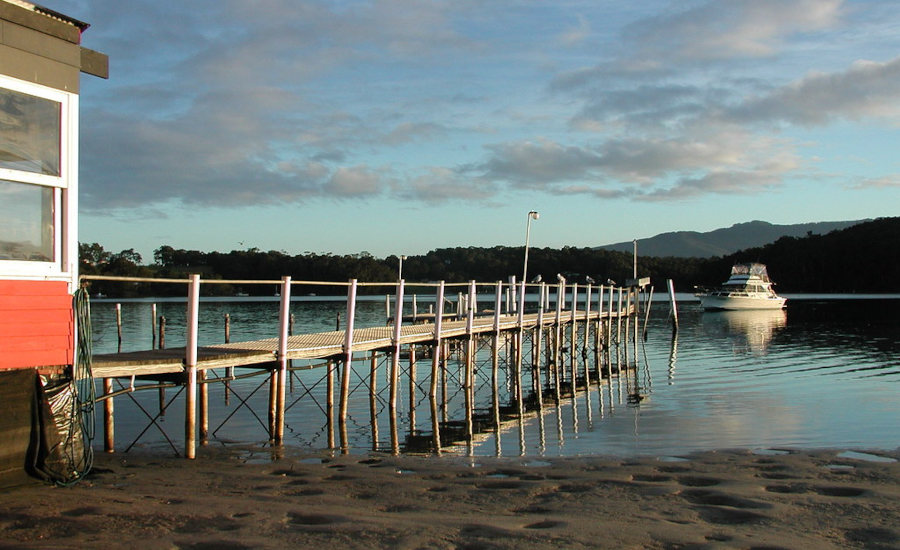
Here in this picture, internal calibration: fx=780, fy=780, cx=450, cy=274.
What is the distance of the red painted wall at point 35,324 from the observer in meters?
7.34

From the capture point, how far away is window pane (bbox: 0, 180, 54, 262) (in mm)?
7441

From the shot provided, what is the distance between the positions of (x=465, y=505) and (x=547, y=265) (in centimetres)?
12418

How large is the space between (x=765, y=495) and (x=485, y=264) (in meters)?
101

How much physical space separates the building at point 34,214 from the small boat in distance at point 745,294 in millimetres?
87717

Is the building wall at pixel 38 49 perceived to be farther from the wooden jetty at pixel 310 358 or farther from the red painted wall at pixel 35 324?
the wooden jetty at pixel 310 358

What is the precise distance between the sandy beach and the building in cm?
99

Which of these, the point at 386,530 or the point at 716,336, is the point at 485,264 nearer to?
the point at 716,336

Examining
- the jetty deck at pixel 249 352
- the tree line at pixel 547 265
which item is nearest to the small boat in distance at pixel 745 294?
the tree line at pixel 547 265

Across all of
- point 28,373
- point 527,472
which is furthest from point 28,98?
point 527,472

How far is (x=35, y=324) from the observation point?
760 centimetres

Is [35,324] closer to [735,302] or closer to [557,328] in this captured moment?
[557,328]

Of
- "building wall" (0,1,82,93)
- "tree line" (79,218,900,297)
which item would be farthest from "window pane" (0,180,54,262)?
"tree line" (79,218,900,297)

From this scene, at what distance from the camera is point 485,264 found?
357 feet

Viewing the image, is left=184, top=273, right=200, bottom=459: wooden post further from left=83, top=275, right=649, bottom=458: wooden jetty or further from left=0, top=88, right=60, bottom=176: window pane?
left=0, top=88, right=60, bottom=176: window pane
